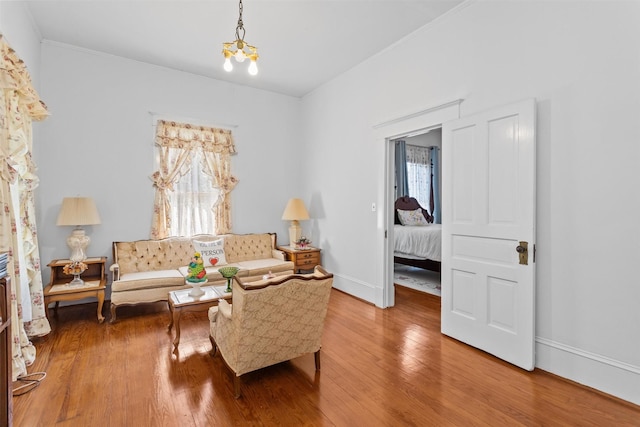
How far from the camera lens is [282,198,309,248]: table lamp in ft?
17.2

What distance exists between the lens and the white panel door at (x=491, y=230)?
2.60 meters

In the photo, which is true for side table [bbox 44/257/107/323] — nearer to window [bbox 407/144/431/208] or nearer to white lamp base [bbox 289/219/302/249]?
white lamp base [bbox 289/219/302/249]

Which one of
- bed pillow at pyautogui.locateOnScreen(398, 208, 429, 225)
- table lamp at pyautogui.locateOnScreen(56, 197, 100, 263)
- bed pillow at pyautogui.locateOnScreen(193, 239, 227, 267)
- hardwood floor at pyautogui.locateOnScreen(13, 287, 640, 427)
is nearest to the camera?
hardwood floor at pyautogui.locateOnScreen(13, 287, 640, 427)

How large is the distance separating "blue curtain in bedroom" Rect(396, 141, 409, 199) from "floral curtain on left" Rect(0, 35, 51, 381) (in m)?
6.49

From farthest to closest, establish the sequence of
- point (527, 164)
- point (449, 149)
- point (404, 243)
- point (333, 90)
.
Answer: point (404, 243)
point (333, 90)
point (449, 149)
point (527, 164)

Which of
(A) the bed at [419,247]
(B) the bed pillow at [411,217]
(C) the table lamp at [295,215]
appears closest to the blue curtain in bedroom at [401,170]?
(B) the bed pillow at [411,217]

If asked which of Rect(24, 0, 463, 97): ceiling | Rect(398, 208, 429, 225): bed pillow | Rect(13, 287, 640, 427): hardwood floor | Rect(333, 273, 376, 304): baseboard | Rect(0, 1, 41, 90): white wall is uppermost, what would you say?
Rect(24, 0, 463, 97): ceiling

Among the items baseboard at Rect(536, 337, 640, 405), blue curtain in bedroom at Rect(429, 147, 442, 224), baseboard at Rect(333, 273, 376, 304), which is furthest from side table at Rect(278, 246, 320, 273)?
blue curtain in bedroom at Rect(429, 147, 442, 224)

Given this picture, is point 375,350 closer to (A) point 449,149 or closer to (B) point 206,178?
(A) point 449,149

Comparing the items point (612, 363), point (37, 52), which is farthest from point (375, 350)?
point (37, 52)

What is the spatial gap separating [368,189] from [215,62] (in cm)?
282

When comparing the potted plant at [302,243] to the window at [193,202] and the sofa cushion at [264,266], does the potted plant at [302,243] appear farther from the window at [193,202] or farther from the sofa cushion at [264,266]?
the window at [193,202]

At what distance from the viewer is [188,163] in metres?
4.89

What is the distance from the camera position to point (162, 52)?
420 centimetres
